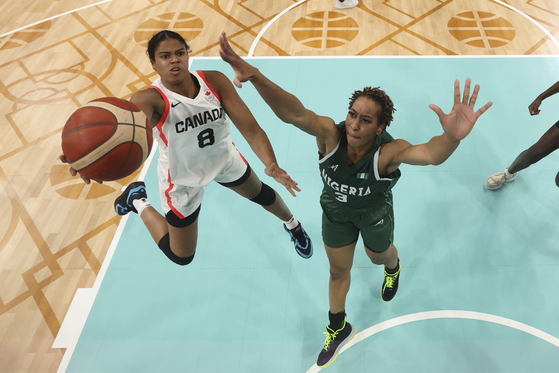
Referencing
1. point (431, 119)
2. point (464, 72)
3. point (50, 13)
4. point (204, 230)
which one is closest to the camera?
point (204, 230)

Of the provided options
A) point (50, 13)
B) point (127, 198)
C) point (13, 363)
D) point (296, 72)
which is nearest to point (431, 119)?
point (296, 72)

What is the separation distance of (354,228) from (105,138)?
61.4 inches

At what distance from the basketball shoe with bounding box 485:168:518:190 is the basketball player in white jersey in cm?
215

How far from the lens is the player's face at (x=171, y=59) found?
8.04ft

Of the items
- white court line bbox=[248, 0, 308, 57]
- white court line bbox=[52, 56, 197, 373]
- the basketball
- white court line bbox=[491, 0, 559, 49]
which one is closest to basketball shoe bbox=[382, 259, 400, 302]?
the basketball

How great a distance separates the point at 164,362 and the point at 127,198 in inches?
54.9

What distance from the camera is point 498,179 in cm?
388

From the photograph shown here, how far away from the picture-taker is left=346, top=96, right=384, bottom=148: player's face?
2.16m

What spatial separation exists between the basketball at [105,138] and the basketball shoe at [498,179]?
3148 mm

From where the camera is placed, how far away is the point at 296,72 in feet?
17.8

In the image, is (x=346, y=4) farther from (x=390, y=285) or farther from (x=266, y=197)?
(x=390, y=285)

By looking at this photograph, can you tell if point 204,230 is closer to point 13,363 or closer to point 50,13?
point 13,363

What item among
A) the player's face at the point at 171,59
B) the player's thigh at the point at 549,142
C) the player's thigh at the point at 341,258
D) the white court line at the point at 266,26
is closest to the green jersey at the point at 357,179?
the player's thigh at the point at 341,258

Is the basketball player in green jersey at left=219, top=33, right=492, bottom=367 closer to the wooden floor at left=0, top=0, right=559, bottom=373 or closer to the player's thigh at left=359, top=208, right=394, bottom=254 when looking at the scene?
the player's thigh at left=359, top=208, right=394, bottom=254
